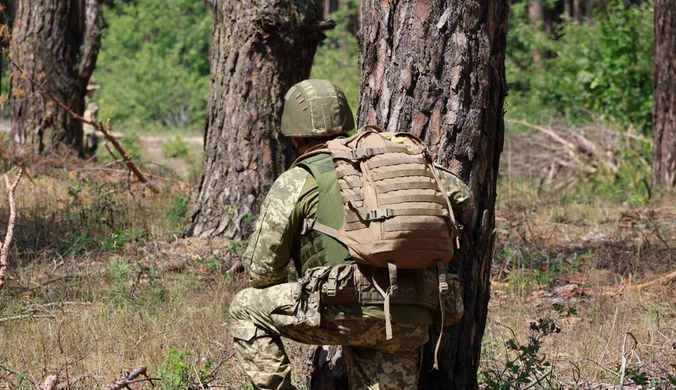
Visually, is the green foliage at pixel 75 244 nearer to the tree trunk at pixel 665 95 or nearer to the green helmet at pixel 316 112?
the green helmet at pixel 316 112

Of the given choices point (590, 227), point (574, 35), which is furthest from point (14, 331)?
point (574, 35)

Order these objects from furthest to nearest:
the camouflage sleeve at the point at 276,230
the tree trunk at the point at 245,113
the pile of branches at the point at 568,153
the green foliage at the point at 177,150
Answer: the green foliage at the point at 177,150 < the pile of branches at the point at 568,153 < the tree trunk at the point at 245,113 < the camouflage sleeve at the point at 276,230

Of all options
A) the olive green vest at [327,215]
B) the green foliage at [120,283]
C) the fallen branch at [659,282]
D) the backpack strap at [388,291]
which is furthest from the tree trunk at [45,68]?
the backpack strap at [388,291]

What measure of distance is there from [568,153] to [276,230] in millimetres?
10110

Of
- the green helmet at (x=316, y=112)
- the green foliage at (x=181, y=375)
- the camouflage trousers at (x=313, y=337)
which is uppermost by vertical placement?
the green helmet at (x=316, y=112)

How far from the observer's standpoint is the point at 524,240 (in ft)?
25.2

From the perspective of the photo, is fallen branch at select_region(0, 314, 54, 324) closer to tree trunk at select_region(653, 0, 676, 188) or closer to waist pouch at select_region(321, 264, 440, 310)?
waist pouch at select_region(321, 264, 440, 310)

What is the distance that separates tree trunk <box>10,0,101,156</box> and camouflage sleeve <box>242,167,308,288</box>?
7.92m

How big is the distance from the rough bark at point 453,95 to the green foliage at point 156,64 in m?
21.2

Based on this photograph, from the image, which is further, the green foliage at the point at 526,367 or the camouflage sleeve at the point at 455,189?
the green foliage at the point at 526,367

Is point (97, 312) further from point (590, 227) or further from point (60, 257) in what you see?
point (590, 227)

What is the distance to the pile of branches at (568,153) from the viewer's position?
40.9 feet

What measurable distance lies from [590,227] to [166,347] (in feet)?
16.6

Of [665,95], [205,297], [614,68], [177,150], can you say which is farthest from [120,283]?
[614,68]
